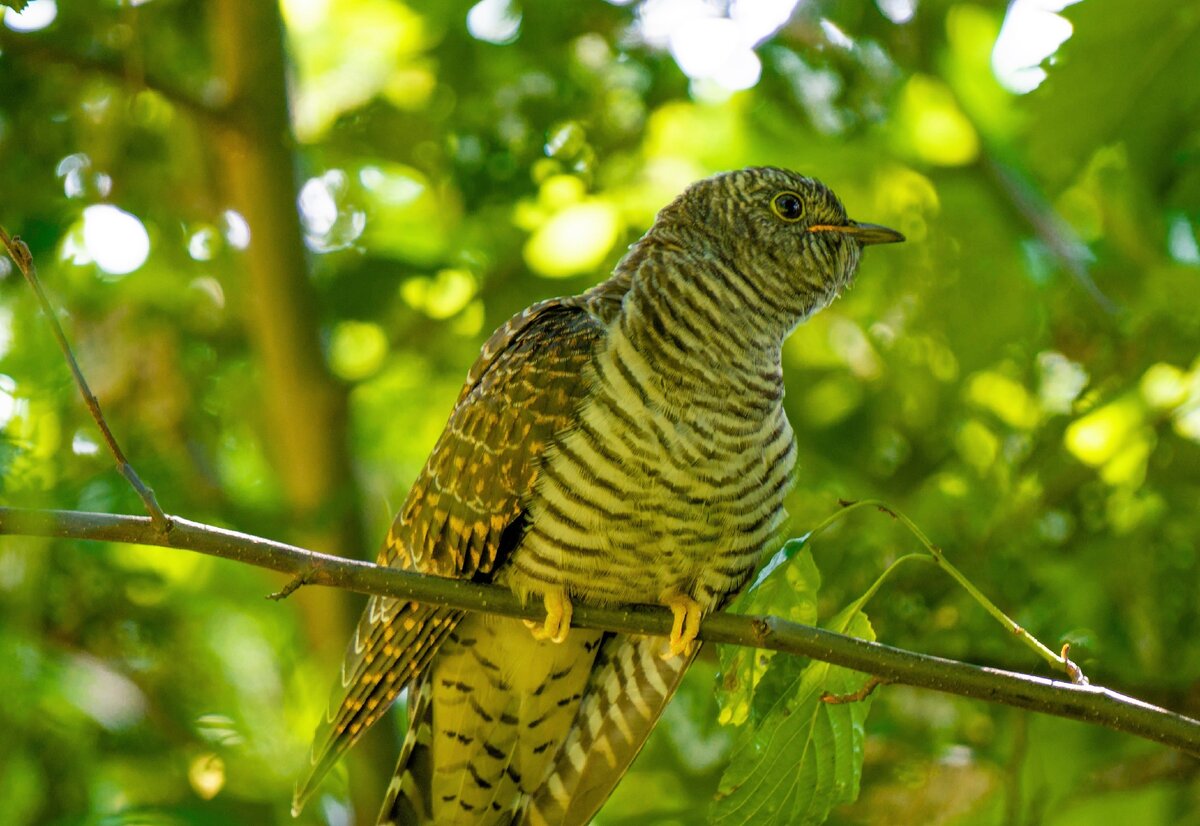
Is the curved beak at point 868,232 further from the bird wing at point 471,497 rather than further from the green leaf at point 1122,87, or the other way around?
the bird wing at point 471,497

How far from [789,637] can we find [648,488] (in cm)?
61

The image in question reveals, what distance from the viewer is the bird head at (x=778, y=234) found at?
2740 mm

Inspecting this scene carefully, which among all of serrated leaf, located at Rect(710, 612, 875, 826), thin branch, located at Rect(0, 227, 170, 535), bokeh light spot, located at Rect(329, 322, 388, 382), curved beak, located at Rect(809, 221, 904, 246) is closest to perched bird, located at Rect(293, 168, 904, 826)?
curved beak, located at Rect(809, 221, 904, 246)

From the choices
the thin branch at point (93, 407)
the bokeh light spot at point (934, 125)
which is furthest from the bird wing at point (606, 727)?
the bokeh light spot at point (934, 125)

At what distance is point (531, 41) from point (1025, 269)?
146cm

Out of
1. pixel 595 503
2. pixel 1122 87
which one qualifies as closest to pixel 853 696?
pixel 595 503

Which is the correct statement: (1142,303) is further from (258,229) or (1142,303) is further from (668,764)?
(258,229)

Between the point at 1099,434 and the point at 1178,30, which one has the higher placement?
the point at 1178,30

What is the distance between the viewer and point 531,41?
365 centimetres

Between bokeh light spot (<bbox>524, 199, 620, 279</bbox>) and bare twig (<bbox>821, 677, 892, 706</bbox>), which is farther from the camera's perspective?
bokeh light spot (<bbox>524, 199, 620, 279</bbox>)

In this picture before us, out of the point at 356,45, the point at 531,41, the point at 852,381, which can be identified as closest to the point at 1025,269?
the point at 852,381

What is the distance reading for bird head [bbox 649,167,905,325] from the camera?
2740mm

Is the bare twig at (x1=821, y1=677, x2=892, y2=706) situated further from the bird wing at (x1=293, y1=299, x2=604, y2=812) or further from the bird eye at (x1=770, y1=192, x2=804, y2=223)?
the bird eye at (x1=770, y1=192, x2=804, y2=223)

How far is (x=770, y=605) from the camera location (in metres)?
2.02
